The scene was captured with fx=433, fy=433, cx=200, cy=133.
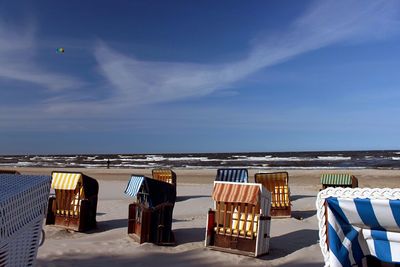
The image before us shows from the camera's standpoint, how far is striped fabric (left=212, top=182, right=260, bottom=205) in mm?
8078

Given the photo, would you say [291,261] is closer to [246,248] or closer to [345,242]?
[246,248]

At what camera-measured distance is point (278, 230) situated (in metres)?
10.6

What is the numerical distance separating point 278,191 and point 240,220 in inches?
195

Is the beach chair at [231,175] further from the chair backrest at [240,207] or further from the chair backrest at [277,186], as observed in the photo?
the chair backrest at [240,207]

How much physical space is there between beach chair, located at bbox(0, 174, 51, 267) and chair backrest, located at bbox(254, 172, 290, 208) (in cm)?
930

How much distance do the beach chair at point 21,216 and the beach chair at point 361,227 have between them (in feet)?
8.06

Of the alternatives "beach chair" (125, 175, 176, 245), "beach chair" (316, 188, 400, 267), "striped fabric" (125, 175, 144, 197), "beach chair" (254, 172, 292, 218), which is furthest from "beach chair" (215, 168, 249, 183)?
"beach chair" (316, 188, 400, 267)

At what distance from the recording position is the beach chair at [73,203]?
10.2 m

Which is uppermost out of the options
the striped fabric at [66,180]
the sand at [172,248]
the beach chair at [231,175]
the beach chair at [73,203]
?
the beach chair at [231,175]

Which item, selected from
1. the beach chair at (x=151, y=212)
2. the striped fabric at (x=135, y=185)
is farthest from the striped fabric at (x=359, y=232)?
the striped fabric at (x=135, y=185)

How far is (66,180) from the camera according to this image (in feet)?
34.8

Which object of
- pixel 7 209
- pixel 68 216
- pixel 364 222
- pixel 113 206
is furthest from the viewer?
pixel 113 206

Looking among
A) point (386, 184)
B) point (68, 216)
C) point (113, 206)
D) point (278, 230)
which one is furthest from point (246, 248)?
point (386, 184)

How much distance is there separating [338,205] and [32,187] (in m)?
2.65
